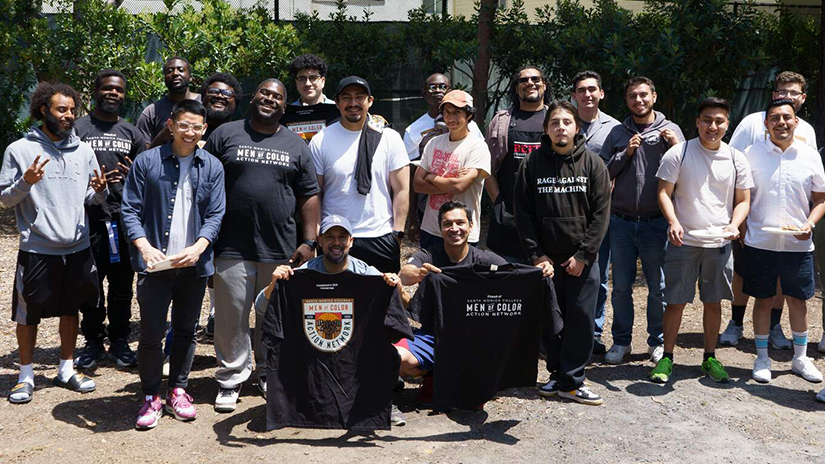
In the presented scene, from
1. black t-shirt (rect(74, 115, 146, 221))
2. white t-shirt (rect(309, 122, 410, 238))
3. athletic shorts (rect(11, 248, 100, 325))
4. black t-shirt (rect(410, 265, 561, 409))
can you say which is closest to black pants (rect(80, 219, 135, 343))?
black t-shirt (rect(74, 115, 146, 221))

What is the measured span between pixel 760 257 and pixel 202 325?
4.77 metres

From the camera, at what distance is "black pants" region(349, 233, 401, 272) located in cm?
575

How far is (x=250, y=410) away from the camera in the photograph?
18.4 feet

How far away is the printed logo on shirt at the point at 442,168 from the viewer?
6.05m

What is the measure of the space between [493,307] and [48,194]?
3093mm

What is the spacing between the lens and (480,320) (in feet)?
17.5

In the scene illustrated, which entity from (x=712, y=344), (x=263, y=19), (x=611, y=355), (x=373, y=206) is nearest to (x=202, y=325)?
(x=373, y=206)

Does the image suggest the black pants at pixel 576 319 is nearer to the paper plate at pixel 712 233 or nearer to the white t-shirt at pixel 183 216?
the paper plate at pixel 712 233

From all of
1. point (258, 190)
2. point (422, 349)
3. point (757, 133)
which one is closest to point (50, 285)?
point (258, 190)

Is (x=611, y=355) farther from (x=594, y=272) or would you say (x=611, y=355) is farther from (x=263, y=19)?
(x=263, y=19)

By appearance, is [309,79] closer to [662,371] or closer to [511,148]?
[511,148]

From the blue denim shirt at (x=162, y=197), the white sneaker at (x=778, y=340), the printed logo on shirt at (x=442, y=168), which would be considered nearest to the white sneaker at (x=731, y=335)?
the white sneaker at (x=778, y=340)

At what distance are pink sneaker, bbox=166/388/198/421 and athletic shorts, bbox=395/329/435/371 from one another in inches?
55.3

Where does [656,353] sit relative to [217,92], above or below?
below
